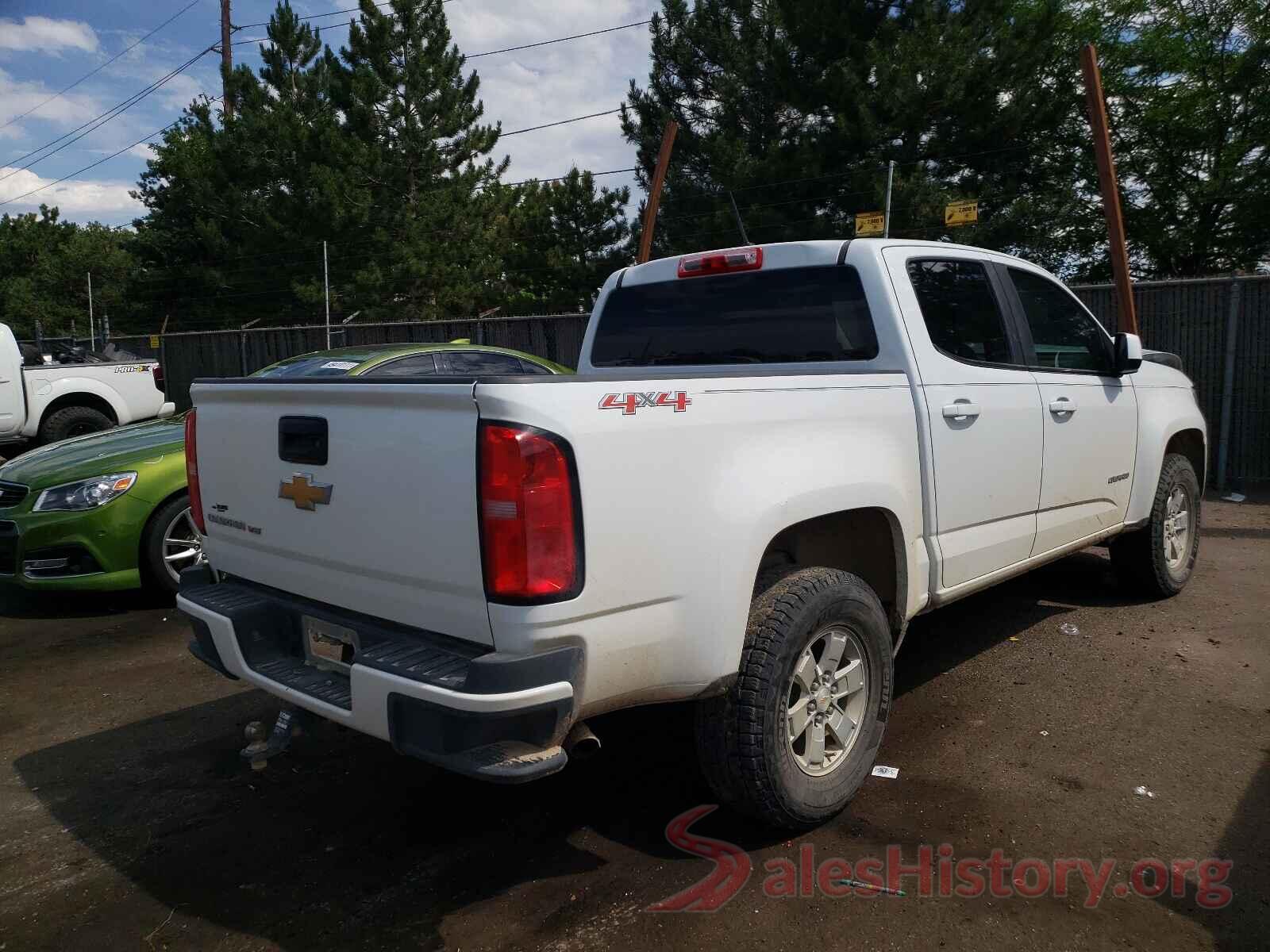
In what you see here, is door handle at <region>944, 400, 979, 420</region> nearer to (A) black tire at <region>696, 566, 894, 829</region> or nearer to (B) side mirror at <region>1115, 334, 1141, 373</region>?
(A) black tire at <region>696, 566, 894, 829</region>

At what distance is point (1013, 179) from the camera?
19141mm

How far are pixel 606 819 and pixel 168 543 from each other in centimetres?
376

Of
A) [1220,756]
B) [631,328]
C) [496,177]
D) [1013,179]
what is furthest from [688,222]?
[1220,756]

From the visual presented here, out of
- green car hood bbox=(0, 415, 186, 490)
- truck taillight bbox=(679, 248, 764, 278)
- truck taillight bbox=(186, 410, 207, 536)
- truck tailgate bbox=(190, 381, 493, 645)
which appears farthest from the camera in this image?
green car hood bbox=(0, 415, 186, 490)

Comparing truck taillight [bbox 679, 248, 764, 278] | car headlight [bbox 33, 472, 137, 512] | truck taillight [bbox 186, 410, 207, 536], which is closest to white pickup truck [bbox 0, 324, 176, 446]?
car headlight [bbox 33, 472, 137, 512]

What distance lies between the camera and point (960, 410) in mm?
3561

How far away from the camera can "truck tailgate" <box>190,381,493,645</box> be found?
2.38m

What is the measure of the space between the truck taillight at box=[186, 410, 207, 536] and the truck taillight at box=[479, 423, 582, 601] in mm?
1555

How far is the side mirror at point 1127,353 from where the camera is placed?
4.58 meters

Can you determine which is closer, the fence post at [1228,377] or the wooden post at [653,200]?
A: the fence post at [1228,377]

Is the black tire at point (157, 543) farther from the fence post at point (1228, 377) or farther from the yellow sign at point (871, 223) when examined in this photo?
the fence post at point (1228, 377)

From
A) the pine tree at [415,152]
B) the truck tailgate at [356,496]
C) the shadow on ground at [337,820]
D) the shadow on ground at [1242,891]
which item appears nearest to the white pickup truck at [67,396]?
the shadow on ground at [337,820]

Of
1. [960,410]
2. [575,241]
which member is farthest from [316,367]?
[575,241]

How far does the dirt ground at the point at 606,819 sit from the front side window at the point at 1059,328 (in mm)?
1430
